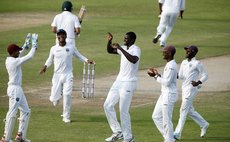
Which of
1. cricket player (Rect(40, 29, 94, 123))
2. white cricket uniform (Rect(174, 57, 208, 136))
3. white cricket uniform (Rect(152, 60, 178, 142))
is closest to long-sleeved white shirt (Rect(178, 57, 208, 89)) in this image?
white cricket uniform (Rect(174, 57, 208, 136))

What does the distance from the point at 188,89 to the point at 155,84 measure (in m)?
7.29

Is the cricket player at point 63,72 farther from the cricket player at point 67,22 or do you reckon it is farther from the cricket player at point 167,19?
the cricket player at point 167,19

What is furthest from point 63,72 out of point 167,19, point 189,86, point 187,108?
point 167,19

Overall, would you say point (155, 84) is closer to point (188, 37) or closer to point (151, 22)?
point (188, 37)

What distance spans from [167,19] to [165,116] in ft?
48.8

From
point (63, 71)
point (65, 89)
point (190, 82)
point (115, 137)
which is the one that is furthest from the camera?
point (63, 71)

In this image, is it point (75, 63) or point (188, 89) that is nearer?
point (188, 89)

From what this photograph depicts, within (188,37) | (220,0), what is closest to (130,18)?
(188,37)

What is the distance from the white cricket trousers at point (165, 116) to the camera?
18469mm

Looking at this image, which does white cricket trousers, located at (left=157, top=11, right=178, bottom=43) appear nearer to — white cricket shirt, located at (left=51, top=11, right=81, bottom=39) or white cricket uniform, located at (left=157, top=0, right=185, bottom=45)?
white cricket uniform, located at (left=157, top=0, right=185, bottom=45)

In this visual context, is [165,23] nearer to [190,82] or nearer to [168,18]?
[168,18]

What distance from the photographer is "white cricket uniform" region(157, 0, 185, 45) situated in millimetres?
32812

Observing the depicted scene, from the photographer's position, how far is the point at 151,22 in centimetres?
4144

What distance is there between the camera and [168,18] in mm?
33000
